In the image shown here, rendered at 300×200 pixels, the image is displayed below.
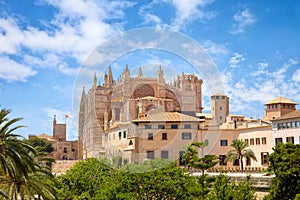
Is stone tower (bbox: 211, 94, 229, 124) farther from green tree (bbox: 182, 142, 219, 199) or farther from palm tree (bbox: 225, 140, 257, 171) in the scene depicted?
palm tree (bbox: 225, 140, 257, 171)

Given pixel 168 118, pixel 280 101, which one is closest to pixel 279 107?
pixel 280 101

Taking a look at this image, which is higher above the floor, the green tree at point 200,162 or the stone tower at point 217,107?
the stone tower at point 217,107

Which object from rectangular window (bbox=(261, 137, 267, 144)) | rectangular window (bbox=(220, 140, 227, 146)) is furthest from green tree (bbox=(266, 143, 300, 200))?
rectangular window (bbox=(220, 140, 227, 146))

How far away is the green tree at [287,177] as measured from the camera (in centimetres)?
1858

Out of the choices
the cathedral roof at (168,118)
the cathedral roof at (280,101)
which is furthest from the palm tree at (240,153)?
the cathedral roof at (168,118)

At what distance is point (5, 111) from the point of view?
46.1 ft

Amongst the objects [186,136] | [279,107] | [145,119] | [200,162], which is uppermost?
[279,107]

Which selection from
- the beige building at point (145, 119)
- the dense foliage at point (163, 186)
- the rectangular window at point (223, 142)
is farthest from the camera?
the rectangular window at point (223, 142)

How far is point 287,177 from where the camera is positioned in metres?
18.7

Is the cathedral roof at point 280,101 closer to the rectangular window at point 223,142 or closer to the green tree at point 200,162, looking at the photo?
the rectangular window at point 223,142

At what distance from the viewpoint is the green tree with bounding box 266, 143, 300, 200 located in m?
18.6

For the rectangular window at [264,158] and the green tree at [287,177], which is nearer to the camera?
the green tree at [287,177]

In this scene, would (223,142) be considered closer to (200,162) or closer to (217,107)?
(200,162)

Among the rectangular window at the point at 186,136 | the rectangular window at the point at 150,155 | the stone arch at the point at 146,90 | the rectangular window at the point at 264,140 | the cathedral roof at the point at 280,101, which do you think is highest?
the cathedral roof at the point at 280,101
